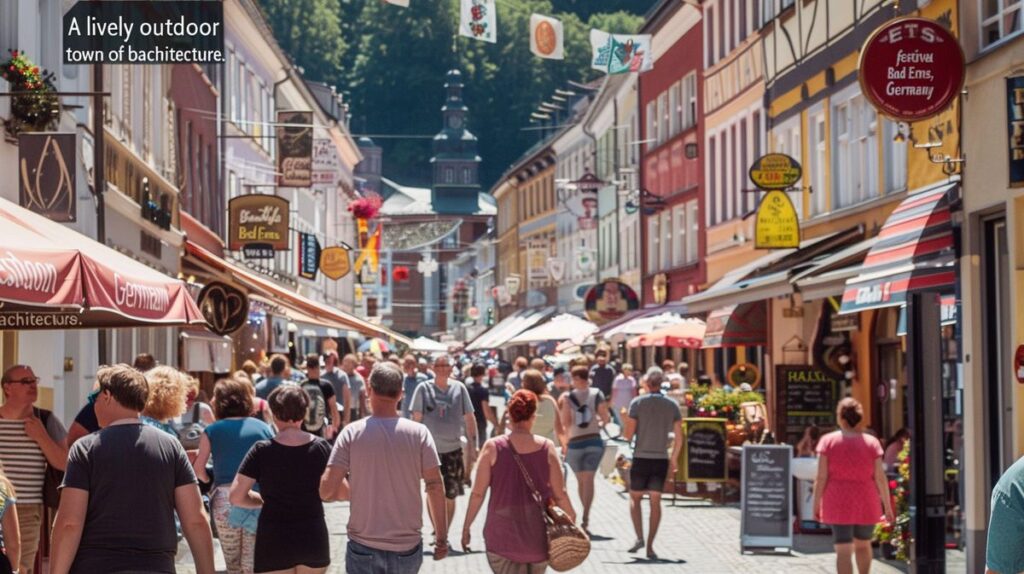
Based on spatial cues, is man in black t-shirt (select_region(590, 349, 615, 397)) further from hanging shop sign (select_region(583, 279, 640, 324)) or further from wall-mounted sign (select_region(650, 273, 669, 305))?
hanging shop sign (select_region(583, 279, 640, 324))

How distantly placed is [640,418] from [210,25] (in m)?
5.37

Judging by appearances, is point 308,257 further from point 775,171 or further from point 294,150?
point 775,171

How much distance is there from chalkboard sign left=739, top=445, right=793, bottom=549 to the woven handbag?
267 inches

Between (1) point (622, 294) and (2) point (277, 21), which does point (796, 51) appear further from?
(2) point (277, 21)

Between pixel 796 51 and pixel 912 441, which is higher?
pixel 796 51

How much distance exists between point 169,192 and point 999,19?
734 inches

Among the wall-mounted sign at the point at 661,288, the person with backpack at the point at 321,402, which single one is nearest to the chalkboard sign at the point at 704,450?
the person with backpack at the point at 321,402

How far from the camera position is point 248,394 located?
13.0 meters

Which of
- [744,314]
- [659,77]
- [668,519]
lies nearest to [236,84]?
[659,77]

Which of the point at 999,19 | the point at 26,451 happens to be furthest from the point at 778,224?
the point at 26,451

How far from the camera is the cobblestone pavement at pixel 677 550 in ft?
55.1

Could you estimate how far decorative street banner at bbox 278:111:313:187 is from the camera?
42.7 m

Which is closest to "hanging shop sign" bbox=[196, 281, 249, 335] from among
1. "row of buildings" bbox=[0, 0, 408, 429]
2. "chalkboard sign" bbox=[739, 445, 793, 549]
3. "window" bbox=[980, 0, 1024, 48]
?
"row of buildings" bbox=[0, 0, 408, 429]

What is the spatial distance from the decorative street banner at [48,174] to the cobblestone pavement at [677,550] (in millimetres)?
3172
